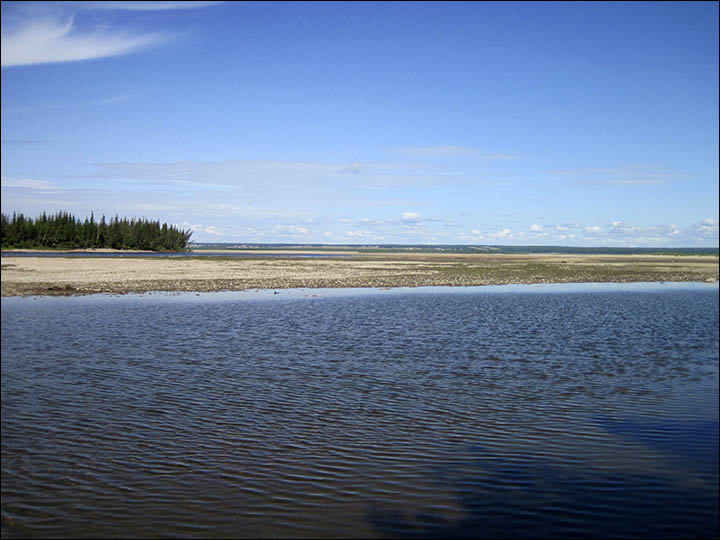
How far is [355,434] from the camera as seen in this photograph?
10.5 m

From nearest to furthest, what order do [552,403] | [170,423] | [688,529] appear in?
[688,529], [170,423], [552,403]

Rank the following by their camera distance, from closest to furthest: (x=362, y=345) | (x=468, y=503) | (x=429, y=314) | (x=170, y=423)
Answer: (x=468, y=503) → (x=170, y=423) → (x=362, y=345) → (x=429, y=314)

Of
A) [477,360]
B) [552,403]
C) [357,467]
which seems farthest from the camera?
[477,360]

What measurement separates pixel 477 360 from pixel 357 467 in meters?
9.30

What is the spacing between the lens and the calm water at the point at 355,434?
7246 millimetres

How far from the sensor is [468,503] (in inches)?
302

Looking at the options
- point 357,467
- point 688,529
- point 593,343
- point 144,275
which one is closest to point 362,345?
point 593,343

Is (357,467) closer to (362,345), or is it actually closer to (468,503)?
(468,503)

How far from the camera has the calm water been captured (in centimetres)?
725

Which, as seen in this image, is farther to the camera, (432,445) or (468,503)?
(432,445)

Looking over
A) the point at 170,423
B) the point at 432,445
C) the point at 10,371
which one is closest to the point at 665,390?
the point at 432,445

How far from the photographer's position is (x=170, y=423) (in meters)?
→ 11.0

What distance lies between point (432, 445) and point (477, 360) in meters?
7.85

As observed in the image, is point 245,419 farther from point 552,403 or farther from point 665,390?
point 665,390
